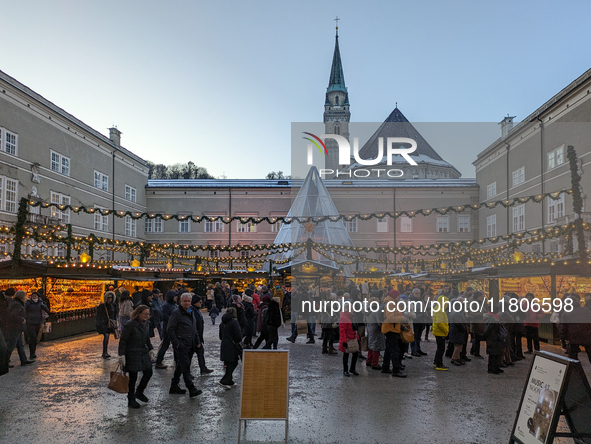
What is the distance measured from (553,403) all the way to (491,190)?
39.6 m

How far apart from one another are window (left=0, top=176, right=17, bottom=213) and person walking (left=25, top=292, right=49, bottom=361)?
1830 centimetres

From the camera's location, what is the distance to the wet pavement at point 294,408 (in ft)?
18.9

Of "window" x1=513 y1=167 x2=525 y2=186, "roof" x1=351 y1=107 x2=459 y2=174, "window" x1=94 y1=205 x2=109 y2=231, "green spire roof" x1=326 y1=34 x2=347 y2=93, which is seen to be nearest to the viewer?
"window" x1=513 y1=167 x2=525 y2=186

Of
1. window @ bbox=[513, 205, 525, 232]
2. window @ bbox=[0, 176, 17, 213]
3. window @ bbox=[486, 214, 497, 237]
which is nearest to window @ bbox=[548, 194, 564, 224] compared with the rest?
window @ bbox=[513, 205, 525, 232]

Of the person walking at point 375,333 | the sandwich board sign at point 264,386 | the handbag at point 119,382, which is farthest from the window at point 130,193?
the sandwich board sign at point 264,386

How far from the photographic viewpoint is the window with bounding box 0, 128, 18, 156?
26.8 metres

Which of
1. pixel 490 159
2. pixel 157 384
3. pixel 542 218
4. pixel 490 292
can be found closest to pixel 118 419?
pixel 157 384

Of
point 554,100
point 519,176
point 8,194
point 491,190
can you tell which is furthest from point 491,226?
point 8,194

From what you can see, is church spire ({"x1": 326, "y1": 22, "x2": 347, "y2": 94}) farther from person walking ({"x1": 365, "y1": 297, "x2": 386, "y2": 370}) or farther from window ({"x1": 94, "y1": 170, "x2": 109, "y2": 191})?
person walking ({"x1": 365, "y1": 297, "x2": 386, "y2": 370})

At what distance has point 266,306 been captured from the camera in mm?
12031

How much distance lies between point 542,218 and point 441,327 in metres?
23.7

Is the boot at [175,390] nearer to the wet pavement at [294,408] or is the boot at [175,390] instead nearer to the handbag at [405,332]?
the wet pavement at [294,408]

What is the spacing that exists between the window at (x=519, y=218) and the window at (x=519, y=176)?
72.0 inches

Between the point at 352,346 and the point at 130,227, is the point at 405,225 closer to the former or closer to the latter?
the point at 130,227
